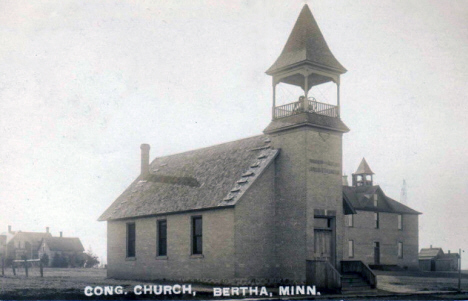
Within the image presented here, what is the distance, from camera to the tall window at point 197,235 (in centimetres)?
3261

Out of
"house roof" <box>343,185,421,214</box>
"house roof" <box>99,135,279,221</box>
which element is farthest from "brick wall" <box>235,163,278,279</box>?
"house roof" <box>343,185,421,214</box>

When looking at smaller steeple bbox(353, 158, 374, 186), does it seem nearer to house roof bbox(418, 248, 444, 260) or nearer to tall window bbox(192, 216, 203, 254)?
house roof bbox(418, 248, 444, 260)

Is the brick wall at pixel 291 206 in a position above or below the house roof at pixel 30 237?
above

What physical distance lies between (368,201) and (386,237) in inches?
181

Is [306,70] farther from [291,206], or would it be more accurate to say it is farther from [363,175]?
[363,175]

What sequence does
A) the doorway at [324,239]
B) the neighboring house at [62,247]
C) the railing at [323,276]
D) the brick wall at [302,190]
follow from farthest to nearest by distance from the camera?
the neighboring house at [62,247] → the doorway at [324,239] → the brick wall at [302,190] → the railing at [323,276]

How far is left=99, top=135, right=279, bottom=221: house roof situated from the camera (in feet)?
104

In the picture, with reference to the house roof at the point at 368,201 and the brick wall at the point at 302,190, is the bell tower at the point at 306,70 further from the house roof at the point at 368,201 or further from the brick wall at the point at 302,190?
the house roof at the point at 368,201

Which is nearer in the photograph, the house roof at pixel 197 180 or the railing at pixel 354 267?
the railing at pixel 354 267

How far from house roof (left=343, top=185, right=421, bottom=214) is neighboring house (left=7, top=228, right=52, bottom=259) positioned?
54924 mm

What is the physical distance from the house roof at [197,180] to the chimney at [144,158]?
445mm

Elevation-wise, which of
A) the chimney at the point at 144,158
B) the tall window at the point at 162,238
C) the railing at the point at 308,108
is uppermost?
the railing at the point at 308,108

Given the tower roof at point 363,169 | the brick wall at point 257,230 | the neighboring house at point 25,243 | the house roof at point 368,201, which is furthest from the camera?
the neighboring house at point 25,243

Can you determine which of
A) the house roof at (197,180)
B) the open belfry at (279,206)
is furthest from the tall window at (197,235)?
the house roof at (197,180)
